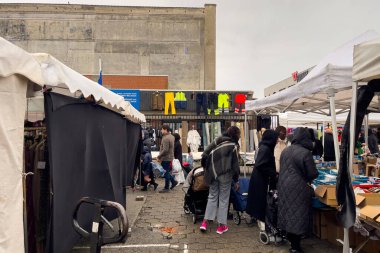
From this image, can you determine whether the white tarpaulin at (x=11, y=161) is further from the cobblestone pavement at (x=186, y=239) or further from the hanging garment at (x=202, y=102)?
the hanging garment at (x=202, y=102)

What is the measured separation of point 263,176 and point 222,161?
2.41 feet

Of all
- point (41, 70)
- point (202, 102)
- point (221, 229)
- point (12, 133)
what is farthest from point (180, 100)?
point (12, 133)

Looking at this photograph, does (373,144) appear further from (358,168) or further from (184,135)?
(184,135)

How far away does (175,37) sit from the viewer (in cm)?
2938

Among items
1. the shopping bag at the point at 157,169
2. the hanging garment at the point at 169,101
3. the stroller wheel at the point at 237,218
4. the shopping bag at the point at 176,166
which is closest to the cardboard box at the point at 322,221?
the stroller wheel at the point at 237,218

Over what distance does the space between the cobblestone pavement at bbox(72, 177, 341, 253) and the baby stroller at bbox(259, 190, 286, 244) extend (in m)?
0.10

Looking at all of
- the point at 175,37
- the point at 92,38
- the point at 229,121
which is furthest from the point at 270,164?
the point at 92,38

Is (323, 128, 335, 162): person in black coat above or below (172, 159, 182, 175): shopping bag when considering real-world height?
above

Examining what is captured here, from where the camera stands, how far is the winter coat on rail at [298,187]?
14.0 ft

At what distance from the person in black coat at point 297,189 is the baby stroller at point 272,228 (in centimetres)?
35

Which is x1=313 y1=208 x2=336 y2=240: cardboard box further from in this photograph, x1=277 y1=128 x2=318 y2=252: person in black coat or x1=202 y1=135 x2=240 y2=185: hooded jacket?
x1=202 y1=135 x2=240 y2=185: hooded jacket

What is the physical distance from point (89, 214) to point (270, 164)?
116 inches

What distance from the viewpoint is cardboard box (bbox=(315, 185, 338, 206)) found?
4.00m

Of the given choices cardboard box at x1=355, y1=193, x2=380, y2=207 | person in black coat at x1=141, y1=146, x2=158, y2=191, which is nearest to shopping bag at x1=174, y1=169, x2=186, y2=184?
person in black coat at x1=141, y1=146, x2=158, y2=191
